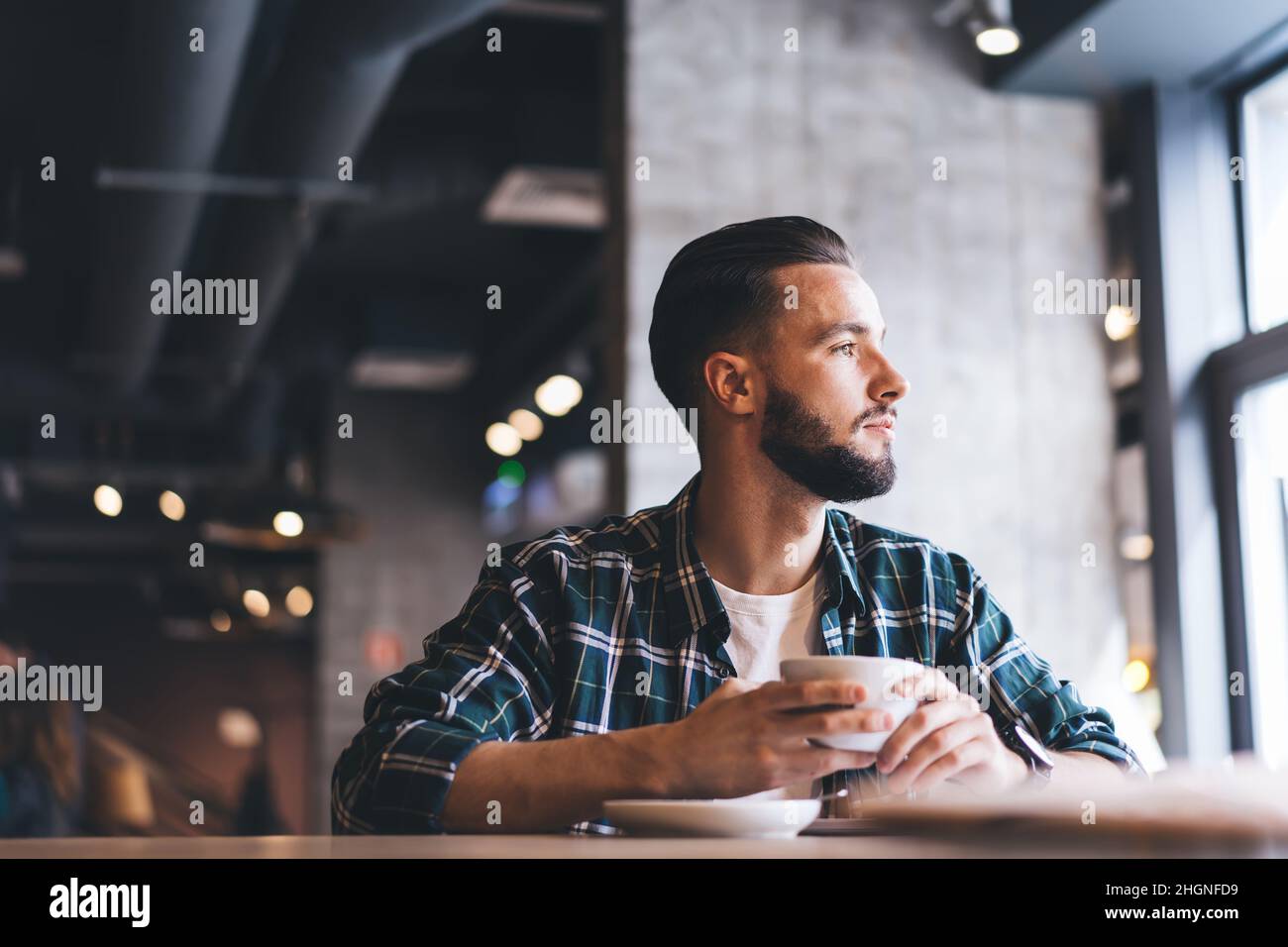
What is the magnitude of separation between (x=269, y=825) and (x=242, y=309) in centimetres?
519

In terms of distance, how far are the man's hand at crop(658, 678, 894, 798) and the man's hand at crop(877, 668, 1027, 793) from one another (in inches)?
1.3

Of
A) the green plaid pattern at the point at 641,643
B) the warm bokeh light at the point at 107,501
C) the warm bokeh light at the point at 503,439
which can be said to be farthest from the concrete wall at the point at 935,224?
the warm bokeh light at the point at 107,501

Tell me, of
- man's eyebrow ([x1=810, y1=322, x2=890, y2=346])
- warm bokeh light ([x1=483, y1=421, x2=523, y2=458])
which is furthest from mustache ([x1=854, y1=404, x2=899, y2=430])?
warm bokeh light ([x1=483, y1=421, x2=523, y2=458])

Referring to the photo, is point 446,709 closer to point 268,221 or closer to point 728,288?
point 728,288

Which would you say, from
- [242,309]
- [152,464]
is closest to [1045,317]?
[242,309]

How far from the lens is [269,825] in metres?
9.81

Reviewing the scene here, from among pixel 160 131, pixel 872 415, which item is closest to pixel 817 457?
pixel 872 415

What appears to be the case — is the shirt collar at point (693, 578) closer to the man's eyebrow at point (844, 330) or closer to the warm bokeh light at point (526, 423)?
the man's eyebrow at point (844, 330)

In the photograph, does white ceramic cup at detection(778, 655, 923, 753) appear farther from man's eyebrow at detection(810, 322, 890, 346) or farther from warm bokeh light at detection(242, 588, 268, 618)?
warm bokeh light at detection(242, 588, 268, 618)

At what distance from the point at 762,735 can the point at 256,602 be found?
12165mm

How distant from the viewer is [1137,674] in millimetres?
3934

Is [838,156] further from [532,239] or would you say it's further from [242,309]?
[532,239]

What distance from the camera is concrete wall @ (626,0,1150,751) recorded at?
3723mm

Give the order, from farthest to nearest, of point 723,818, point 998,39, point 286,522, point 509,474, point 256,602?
point 256,602
point 509,474
point 286,522
point 998,39
point 723,818
